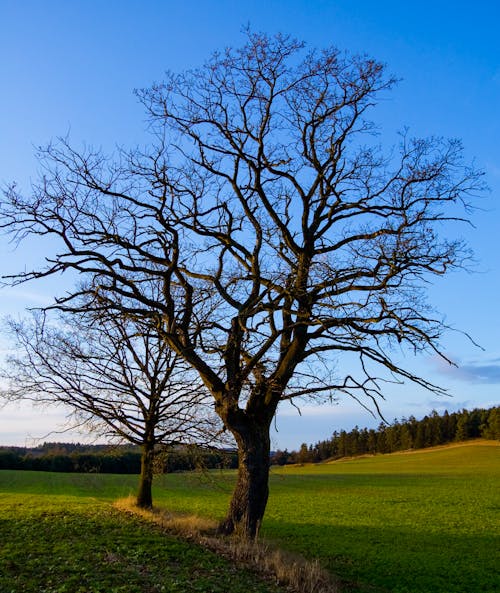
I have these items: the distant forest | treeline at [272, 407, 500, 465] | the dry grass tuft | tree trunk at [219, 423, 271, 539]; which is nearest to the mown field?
the dry grass tuft

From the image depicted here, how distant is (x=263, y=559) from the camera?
1164 cm

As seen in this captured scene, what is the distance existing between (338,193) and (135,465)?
58988mm

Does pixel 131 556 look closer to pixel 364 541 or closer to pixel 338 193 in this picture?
pixel 338 193

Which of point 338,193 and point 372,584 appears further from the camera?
point 338,193

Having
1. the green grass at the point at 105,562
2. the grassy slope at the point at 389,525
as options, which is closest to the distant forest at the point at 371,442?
the grassy slope at the point at 389,525

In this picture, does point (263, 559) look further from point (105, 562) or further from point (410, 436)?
point (410, 436)

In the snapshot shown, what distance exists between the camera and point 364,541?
2097cm

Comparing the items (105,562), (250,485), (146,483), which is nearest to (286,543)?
(146,483)

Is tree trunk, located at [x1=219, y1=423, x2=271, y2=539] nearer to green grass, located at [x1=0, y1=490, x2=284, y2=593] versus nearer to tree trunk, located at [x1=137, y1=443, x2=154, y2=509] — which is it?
green grass, located at [x1=0, y1=490, x2=284, y2=593]

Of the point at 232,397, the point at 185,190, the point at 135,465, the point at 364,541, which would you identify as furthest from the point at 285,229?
the point at 135,465

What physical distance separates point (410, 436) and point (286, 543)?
112 meters

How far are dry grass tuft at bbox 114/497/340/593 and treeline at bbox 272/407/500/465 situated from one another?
99600 millimetres

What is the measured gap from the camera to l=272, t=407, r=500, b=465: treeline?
115562mm

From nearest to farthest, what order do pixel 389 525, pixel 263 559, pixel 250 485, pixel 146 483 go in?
pixel 263 559 → pixel 250 485 → pixel 146 483 → pixel 389 525
